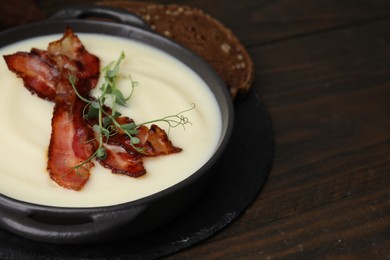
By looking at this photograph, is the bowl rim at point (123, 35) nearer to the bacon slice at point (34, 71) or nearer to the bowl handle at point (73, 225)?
the bacon slice at point (34, 71)

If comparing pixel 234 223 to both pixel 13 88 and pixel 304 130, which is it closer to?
pixel 304 130

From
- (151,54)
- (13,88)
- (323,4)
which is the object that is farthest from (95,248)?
(323,4)

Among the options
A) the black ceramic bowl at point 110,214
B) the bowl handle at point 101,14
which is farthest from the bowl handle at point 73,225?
the bowl handle at point 101,14

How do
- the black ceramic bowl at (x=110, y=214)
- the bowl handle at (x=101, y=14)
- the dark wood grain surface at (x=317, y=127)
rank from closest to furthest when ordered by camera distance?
the black ceramic bowl at (x=110, y=214) < the dark wood grain surface at (x=317, y=127) < the bowl handle at (x=101, y=14)

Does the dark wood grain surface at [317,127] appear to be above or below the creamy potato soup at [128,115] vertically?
below

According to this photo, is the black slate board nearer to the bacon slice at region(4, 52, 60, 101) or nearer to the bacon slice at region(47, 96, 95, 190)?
the bacon slice at region(47, 96, 95, 190)

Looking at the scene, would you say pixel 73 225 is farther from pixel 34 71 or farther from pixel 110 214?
pixel 34 71

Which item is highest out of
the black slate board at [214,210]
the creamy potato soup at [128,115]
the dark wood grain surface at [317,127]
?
the creamy potato soup at [128,115]

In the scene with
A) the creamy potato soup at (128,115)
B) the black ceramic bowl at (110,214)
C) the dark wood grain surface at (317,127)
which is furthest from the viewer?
the dark wood grain surface at (317,127)
